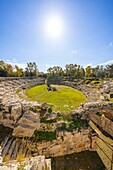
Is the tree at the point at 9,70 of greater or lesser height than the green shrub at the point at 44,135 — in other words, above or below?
above

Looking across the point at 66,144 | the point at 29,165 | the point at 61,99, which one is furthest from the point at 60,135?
the point at 61,99

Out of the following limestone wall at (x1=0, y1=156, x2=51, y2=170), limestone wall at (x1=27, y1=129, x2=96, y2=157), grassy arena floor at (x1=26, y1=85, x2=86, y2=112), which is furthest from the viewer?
grassy arena floor at (x1=26, y1=85, x2=86, y2=112)

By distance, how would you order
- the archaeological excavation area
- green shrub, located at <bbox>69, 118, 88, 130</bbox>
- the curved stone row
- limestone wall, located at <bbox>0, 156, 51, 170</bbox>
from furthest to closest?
green shrub, located at <bbox>69, 118, 88, 130</bbox> → the curved stone row → the archaeological excavation area → limestone wall, located at <bbox>0, 156, 51, 170</bbox>

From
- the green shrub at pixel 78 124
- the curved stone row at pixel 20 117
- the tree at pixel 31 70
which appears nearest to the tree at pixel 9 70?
the tree at pixel 31 70

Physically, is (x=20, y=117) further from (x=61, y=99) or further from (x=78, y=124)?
(x=61, y=99)

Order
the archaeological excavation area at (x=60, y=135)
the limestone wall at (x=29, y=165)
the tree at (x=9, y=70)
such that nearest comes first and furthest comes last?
the limestone wall at (x=29, y=165) → the archaeological excavation area at (x=60, y=135) → the tree at (x=9, y=70)

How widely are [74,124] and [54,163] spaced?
100 inches

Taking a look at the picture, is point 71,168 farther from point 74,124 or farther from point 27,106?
point 27,106

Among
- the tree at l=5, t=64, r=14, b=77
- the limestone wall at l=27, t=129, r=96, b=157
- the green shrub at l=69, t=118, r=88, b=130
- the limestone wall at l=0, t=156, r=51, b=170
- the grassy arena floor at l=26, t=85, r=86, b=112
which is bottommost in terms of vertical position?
the limestone wall at l=27, t=129, r=96, b=157

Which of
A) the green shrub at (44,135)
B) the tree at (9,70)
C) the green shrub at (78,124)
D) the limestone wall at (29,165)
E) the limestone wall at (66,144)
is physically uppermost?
the tree at (9,70)

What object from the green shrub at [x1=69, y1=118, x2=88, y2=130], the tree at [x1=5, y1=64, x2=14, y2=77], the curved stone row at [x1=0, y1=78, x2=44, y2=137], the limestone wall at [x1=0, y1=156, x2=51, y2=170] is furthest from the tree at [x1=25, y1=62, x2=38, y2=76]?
the limestone wall at [x1=0, y1=156, x2=51, y2=170]

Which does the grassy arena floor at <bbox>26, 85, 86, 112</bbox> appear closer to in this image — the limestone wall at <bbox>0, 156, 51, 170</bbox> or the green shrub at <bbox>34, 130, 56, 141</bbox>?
the green shrub at <bbox>34, 130, 56, 141</bbox>

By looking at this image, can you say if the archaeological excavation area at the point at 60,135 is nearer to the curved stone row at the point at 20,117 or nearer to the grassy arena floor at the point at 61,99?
the curved stone row at the point at 20,117

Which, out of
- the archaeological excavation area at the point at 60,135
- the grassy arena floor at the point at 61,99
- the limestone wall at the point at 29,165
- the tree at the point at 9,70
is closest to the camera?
the limestone wall at the point at 29,165
